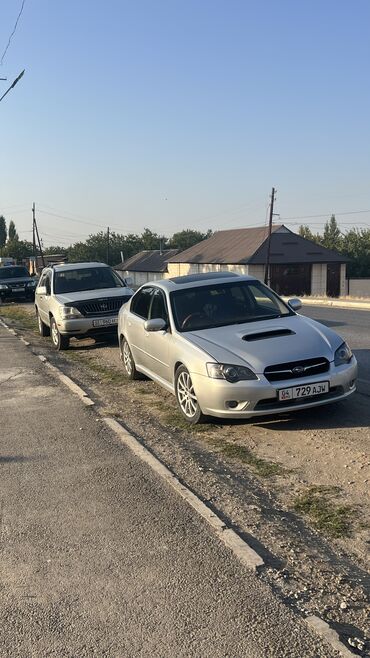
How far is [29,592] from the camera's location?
320cm

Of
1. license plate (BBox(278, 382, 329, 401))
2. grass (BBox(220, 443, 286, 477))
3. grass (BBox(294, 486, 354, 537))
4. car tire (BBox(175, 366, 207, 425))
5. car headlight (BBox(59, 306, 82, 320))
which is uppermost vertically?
car headlight (BBox(59, 306, 82, 320))

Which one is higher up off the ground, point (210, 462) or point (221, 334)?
point (221, 334)

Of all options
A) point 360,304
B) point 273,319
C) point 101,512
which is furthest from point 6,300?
point 101,512

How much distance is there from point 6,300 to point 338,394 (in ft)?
79.6

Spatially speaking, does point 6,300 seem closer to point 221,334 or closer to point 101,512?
point 221,334

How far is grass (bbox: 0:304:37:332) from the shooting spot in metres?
18.3

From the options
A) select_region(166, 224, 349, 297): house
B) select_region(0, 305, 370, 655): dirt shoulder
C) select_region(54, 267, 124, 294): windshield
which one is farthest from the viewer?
select_region(166, 224, 349, 297): house

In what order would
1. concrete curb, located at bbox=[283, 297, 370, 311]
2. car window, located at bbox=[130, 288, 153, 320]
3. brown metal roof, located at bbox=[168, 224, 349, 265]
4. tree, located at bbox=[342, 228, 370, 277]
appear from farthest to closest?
tree, located at bbox=[342, 228, 370, 277]
brown metal roof, located at bbox=[168, 224, 349, 265]
concrete curb, located at bbox=[283, 297, 370, 311]
car window, located at bbox=[130, 288, 153, 320]

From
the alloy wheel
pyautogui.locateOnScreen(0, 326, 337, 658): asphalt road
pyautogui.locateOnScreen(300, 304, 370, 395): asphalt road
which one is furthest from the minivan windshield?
pyautogui.locateOnScreen(0, 326, 337, 658): asphalt road

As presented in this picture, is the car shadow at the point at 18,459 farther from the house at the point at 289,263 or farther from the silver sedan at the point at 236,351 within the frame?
the house at the point at 289,263

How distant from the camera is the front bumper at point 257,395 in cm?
565

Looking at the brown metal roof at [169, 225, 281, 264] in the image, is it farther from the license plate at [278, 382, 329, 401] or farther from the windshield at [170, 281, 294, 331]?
the license plate at [278, 382, 329, 401]

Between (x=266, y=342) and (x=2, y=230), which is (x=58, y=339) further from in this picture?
(x=2, y=230)

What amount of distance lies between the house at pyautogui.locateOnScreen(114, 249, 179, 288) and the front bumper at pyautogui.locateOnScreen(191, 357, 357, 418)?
75434 millimetres
